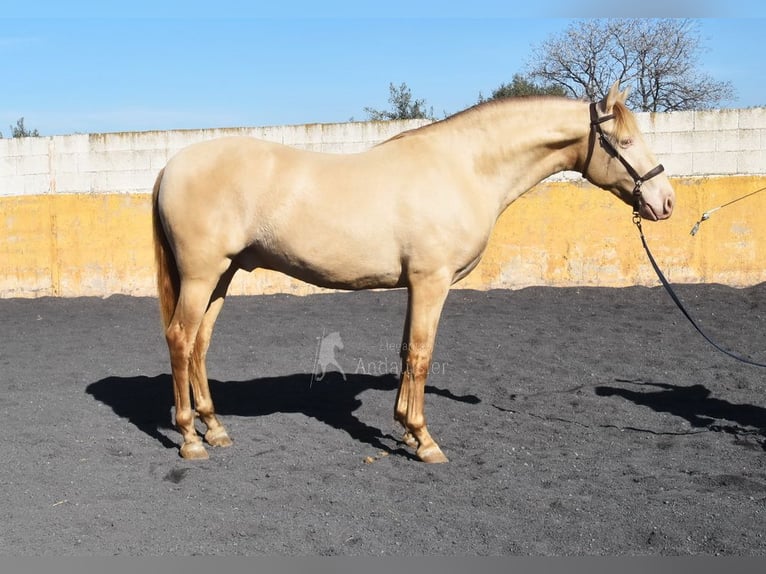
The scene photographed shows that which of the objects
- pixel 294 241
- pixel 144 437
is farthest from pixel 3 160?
pixel 294 241

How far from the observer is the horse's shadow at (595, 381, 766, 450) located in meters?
4.88

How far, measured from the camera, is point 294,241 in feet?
14.2

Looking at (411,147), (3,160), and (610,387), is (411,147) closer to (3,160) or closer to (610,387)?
(610,387)

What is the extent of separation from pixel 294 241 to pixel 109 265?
23.2ft

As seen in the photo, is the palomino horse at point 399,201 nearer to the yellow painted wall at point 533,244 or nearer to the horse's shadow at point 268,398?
the horse's shadow at point 268,398

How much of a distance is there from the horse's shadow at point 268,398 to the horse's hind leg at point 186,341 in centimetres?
29

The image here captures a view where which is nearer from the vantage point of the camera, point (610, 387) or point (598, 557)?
point (598, 557)

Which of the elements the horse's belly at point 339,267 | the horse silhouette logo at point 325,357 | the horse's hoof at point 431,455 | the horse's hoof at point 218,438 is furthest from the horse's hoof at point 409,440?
the horse silhouette logo at point 325,357

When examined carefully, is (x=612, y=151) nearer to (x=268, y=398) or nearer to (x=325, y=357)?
(x=268, y=398)

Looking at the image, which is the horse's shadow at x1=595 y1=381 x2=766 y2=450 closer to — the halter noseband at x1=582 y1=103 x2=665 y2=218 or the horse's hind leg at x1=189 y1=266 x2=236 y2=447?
the halter noseband at x1=582 y1=103 x2=665 y2=218

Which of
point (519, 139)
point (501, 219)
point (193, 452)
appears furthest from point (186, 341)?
point (501, 219)

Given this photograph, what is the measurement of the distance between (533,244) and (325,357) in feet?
13.8

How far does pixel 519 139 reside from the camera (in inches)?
173

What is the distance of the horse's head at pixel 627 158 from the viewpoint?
4.22 metres
